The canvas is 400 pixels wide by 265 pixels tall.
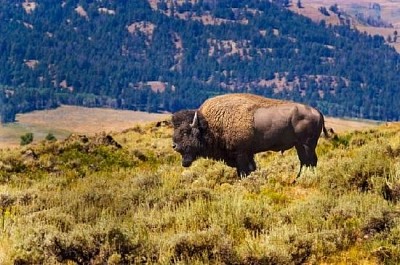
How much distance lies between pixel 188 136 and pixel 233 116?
1156mm

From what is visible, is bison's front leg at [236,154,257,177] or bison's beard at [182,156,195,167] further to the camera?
bison's beard at [182,156,195,167]

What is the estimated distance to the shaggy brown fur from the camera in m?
16.8

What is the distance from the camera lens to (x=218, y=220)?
32.1 feet

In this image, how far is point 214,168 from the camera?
1677 centimetres

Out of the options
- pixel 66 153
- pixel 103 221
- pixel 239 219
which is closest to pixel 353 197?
pixel 239 219

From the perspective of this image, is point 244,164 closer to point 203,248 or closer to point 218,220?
point 218,220

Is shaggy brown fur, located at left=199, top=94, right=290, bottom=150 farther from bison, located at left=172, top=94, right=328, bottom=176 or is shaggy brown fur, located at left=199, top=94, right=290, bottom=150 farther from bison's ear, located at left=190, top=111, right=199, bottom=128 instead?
bison's ear, located at left=190, top=111, right=199, bottom=128

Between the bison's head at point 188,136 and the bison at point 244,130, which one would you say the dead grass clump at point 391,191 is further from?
the bison's head at point 188,136

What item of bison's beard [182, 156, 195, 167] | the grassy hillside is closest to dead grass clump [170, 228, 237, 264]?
the grassy hillside

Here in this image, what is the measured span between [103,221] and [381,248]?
10.7 feet

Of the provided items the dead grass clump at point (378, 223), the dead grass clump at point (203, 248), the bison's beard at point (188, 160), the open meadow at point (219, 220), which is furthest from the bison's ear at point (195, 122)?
the dead grass clump at point (203, 248)

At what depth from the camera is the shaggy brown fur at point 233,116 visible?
55.1 feet

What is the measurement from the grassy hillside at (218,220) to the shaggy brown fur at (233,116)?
211cm

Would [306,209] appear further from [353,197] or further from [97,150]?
[97,150]
